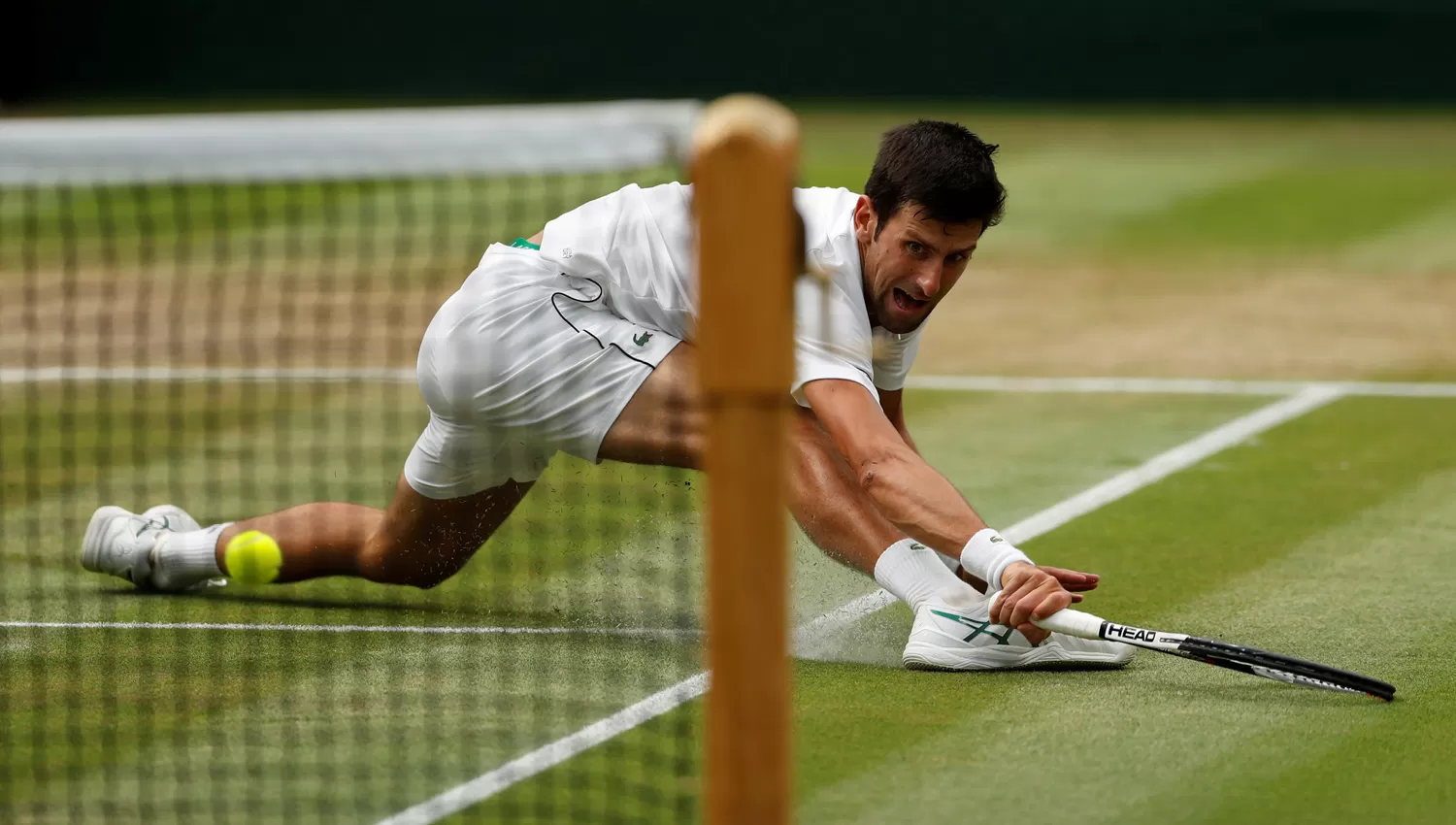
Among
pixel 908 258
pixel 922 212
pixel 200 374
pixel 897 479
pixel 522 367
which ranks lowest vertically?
pixel 897 479

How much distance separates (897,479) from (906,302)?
0.61 metres

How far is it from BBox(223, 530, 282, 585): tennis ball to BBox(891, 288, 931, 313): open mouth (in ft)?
6.78

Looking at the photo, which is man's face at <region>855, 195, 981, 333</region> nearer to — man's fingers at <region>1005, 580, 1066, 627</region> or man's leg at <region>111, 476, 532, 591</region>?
man's fingers at <region>1005, 580, 1066, 627</region>

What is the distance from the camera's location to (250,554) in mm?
6133

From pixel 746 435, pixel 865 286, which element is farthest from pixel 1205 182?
pixel 746 435

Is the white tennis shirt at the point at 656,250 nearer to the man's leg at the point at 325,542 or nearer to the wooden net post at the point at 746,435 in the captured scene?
the man's leg at the point at 325,542

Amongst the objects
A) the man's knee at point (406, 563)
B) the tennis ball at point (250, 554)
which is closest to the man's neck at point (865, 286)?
the man's knee at point (406, 563)

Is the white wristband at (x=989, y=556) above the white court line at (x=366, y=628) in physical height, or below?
above

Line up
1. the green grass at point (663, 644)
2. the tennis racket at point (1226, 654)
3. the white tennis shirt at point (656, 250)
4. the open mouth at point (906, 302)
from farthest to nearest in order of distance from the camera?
the white tennis shirt at point (656, 250), the open mouth at point (906, 302), the tennis racket at point (1226, 654), the green grass at point (663, 644)

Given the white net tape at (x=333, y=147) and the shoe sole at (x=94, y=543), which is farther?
the shoe sole at (x=94, y=543)

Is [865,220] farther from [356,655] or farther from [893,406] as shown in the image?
[356,655]

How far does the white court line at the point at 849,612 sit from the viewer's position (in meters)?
4.38

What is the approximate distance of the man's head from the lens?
526 centimetres

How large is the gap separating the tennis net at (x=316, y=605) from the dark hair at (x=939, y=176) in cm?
72
